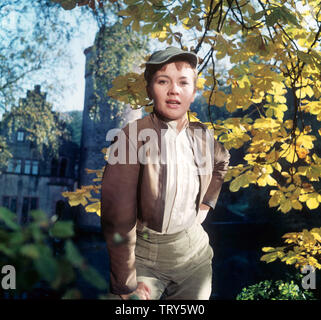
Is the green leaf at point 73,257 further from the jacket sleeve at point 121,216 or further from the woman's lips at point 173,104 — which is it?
the woman's lips at point 173,104

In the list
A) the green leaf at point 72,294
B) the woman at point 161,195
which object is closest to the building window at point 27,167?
the woman at point 161,195

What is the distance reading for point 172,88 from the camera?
2.18 meters

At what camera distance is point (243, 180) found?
9.68 feet

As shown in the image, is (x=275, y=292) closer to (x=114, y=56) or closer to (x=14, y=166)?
(x=114, y=56)

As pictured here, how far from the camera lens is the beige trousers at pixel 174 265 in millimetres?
2188

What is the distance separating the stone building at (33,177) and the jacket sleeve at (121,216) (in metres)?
18.4

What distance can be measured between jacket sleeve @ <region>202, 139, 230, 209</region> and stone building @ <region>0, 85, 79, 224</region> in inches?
714

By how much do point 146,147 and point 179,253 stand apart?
0.65 meters

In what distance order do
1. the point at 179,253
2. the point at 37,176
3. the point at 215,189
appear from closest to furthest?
the point at 179,253 < the point at 215,189 < the point at 37,176

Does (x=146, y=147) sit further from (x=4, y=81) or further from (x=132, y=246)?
(x=4, y=81)

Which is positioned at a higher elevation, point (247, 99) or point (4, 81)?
point (4, 81)

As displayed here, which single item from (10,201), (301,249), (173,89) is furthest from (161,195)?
(10,201)

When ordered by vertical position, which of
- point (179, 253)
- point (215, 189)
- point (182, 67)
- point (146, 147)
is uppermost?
point (182, 67)
